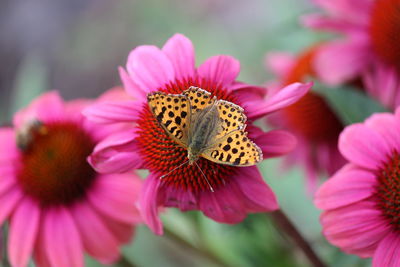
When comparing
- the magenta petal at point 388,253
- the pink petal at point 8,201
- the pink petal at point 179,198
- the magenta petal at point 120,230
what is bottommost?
the magenta petal at point 388,253

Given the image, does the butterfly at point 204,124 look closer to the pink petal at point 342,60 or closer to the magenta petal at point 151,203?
the magenta petal at point 151,203

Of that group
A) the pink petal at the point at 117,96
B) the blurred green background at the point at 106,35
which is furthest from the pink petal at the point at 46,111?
the blurred green background at the point at 106,35

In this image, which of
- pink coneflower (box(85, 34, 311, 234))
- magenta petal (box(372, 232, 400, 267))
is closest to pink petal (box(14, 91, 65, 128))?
pink coneflower (box(85, 34, 311, 234))

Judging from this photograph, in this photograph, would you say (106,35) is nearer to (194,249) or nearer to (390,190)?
(194,249)

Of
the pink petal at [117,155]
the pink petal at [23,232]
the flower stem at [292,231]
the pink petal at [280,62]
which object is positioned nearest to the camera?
the pink petal at [117,155]

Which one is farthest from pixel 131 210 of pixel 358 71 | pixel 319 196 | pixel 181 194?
pixel 358 71

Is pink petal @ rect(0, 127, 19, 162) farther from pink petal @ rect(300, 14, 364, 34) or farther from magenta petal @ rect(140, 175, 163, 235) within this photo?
pink petal @ rect(300, 14, 364, 34)
